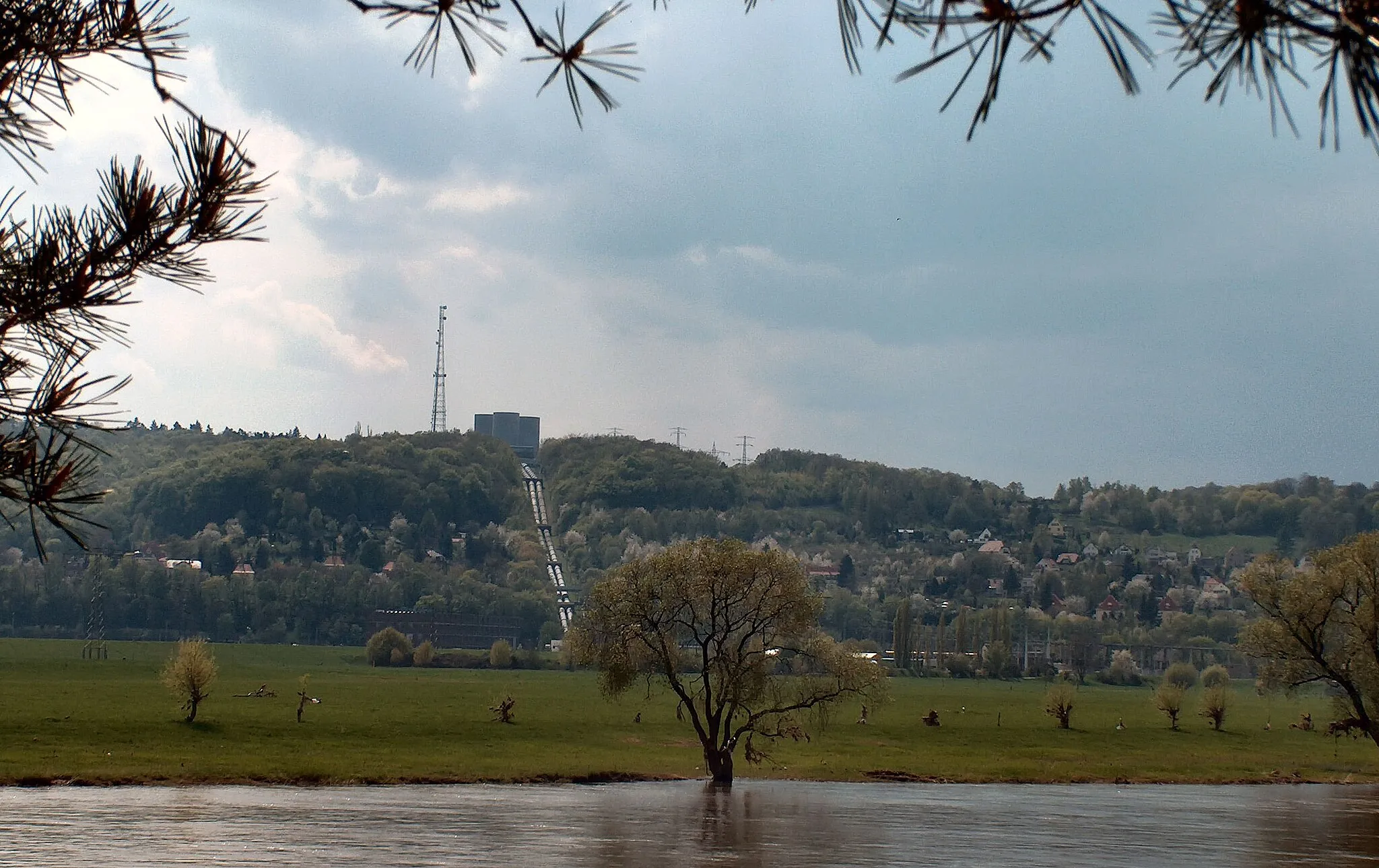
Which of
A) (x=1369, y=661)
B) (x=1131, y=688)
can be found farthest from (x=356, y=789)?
(x=1131, y=688)

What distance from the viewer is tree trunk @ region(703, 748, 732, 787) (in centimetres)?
5641

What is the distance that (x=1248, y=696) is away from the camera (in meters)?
177

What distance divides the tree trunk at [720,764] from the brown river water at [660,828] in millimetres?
1264

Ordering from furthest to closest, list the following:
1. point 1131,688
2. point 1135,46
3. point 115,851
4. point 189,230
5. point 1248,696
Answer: point 1131,688
point 1248,696
point 115,851
point 189,230
point 1135,46

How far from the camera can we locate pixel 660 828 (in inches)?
1639

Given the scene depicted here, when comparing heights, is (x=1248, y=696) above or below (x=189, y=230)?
below

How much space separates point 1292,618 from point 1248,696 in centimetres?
12124

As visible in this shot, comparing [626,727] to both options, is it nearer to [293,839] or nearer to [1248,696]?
[293,839]

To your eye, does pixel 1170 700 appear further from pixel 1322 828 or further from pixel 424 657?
pixel 424 657

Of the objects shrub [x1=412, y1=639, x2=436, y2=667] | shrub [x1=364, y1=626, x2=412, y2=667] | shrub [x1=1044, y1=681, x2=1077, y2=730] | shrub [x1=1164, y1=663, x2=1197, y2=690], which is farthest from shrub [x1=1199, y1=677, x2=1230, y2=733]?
shrub [x1=364, y1=626, x2=412, y2=667]

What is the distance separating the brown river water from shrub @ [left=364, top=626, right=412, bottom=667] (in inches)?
5162

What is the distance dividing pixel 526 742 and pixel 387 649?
11565cm

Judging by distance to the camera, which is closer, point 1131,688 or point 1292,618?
point 1292,618

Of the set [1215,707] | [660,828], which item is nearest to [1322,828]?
[660,828]
